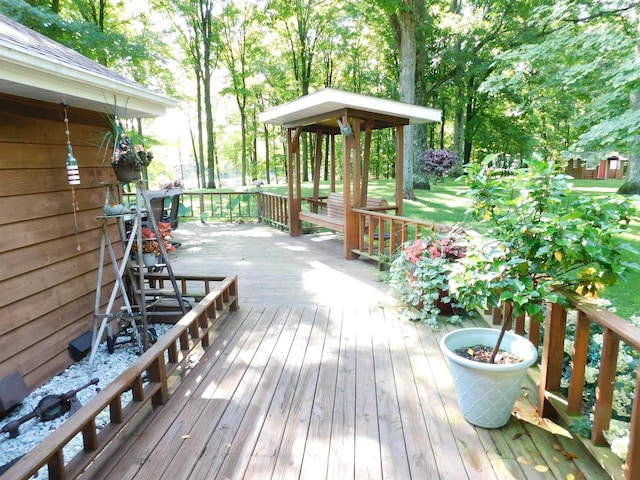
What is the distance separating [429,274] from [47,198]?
3271mm

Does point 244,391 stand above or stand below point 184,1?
below

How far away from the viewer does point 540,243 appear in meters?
1.72

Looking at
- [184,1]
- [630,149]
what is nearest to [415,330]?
[630,149]

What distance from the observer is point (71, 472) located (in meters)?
1.59

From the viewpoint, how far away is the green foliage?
163cm

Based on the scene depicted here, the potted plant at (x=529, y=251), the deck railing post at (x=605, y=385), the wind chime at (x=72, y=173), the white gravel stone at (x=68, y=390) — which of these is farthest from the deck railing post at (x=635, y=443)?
the wind chime at (x=72, y=173)

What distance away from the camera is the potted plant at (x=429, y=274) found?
3.41m

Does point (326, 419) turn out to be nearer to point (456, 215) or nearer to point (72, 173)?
point (72, 173)

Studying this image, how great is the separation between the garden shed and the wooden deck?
129 centimetres

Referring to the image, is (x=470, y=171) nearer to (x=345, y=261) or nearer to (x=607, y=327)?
(x=607, y=327)

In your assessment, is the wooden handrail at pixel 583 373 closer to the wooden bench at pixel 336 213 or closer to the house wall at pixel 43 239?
the house wall at pixel 43 239

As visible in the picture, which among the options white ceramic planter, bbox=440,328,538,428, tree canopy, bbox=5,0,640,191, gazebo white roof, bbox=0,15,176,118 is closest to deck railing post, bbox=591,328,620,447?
white ceramic planter, bbox=440,328,538,428

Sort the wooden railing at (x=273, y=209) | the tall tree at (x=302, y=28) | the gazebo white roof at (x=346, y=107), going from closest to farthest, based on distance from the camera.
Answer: the gazebo white roof at (x=346, y=107) → the wooden railing at (x=273, y=209) → the tall tree at (x=302, y=28)

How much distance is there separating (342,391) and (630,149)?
193 inches
